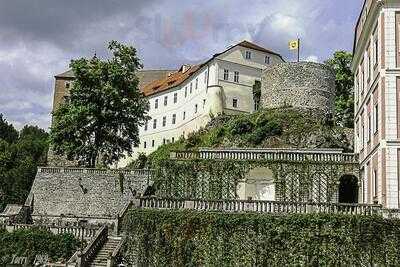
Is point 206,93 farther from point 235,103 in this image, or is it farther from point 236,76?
point 236,76

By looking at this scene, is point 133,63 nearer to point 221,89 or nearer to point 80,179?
point 80,179

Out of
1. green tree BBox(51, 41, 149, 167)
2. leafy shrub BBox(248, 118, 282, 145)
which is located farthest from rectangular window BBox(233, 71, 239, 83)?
green tree BBox(51, 41, 149, 167)

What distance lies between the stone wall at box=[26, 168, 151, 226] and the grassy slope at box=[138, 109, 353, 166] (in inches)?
180

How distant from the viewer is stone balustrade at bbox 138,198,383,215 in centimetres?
2177

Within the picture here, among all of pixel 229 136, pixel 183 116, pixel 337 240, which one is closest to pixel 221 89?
pixel 183 116

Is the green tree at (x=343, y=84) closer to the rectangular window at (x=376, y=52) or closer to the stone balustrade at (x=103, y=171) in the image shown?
the stone balustrade at (x=103, y=171)

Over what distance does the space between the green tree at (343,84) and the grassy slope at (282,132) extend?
6232 mm

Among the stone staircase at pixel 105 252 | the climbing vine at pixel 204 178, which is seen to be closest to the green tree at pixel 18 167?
the climbing vine at pixel 204 178

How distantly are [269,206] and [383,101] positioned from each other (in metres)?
6.29

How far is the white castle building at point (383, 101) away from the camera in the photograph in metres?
22.2

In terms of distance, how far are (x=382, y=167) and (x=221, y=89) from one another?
3667cm

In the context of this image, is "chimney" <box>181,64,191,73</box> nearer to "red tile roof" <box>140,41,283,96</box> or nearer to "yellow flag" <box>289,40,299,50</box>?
"red tile roof" <box>140,41,283,96</box>

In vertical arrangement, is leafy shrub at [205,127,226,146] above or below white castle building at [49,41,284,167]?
below

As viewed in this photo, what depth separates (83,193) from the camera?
120 feet
